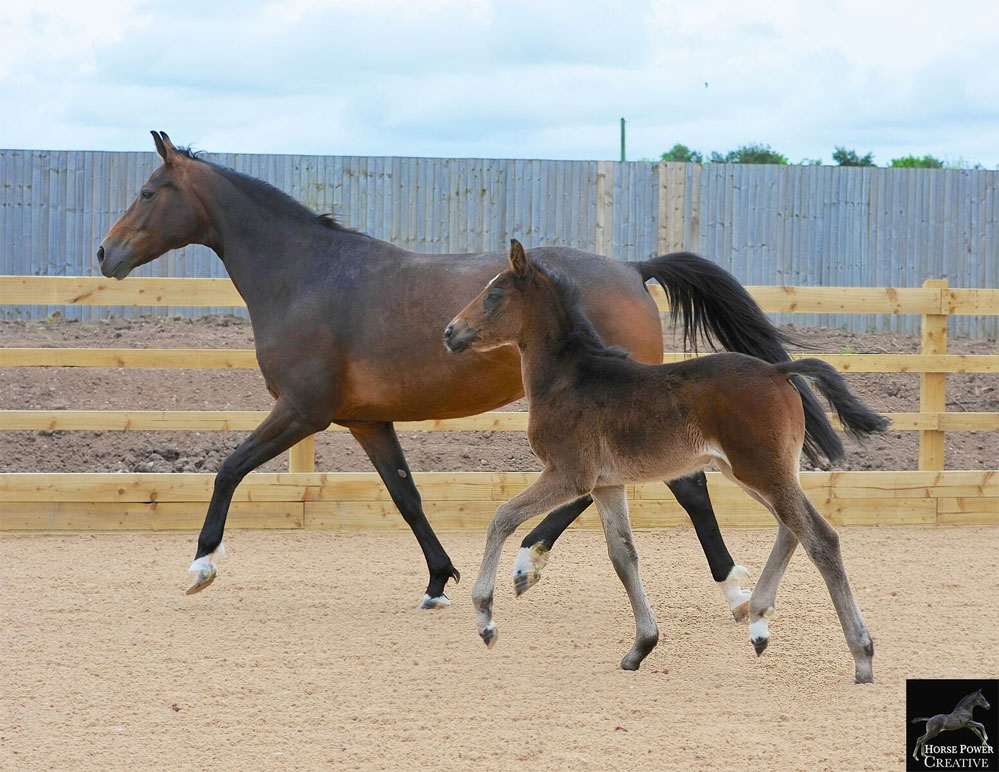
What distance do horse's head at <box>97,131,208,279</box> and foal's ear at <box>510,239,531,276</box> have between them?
2.31m

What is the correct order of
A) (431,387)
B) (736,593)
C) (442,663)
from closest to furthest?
1. (442,663)
2. (736,593)
3. (431,387)

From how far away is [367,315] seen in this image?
6156 millimetres

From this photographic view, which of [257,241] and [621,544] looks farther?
[257,241]

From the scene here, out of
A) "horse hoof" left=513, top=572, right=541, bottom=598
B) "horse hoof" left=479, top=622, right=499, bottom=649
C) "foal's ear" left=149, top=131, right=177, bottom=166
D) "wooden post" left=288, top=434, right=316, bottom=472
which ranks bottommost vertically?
"horse hoof" left=479, top=622, right=499, bottom=649

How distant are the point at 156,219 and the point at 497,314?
2439mm

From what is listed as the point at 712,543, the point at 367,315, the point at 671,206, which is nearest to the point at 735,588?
the point at 712,543

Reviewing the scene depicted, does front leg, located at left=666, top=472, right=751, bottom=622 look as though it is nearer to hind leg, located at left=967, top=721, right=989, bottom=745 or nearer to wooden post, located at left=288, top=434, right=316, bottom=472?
hind leg, located at left=967, top=721, right=989, bottom=745

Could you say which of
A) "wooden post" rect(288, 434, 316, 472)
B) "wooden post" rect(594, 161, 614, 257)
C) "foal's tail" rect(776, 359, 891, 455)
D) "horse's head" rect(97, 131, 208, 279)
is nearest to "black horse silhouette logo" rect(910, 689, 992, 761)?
"foal's tail" rect(776, 359, 891, 455)

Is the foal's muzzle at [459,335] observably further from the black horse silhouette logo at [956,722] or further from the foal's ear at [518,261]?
the black horse silhouette logo at [956,722]

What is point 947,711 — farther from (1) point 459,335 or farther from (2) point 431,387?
(2) point 431,387

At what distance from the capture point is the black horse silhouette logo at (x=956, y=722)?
375 cm

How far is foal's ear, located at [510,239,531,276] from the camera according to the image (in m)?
4.91

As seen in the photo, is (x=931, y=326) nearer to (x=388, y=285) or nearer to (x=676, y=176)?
(x=388, y=285)

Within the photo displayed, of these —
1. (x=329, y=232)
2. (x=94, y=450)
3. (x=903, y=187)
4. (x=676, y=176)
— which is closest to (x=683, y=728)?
(x=329, y=232)
